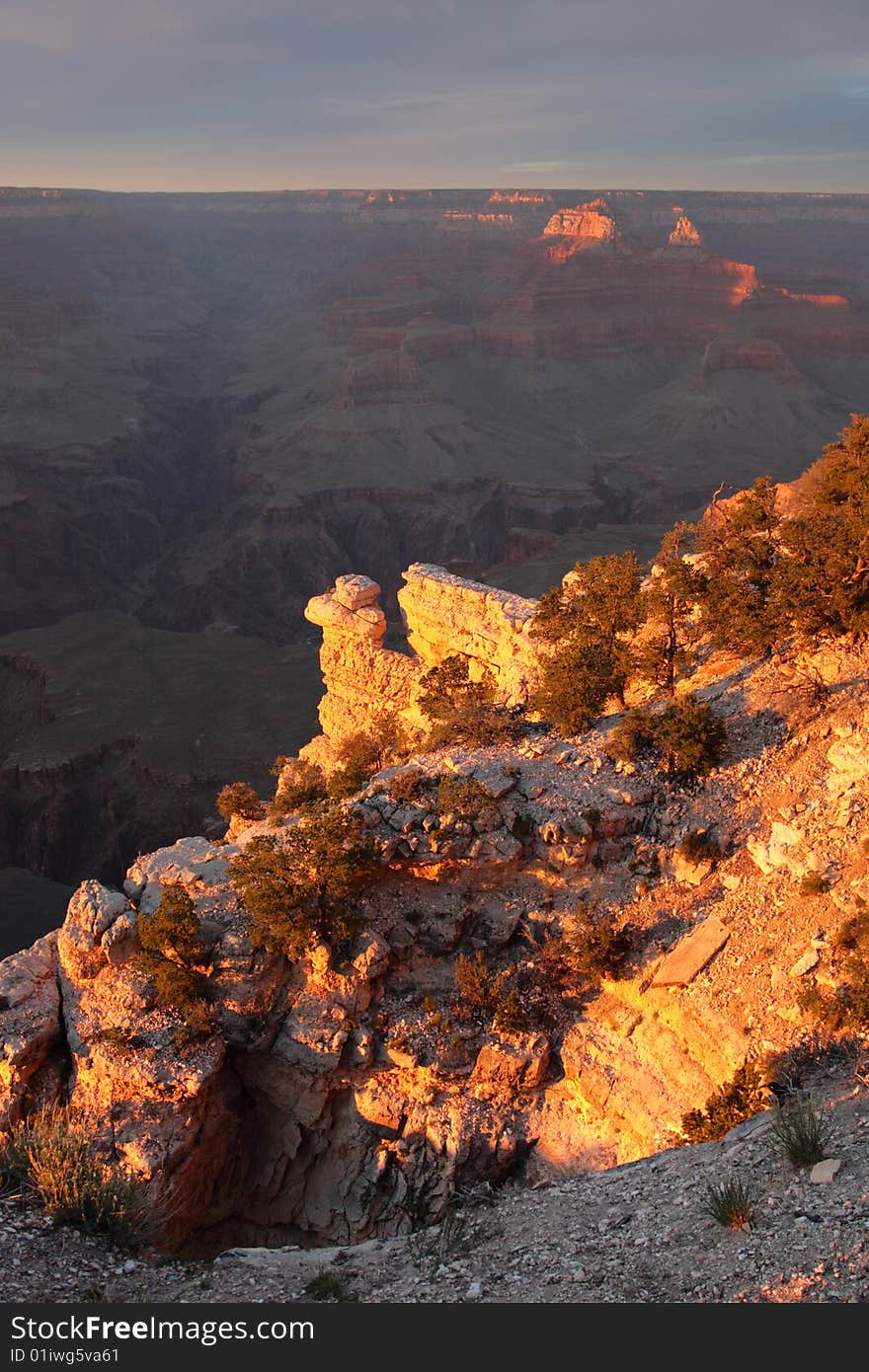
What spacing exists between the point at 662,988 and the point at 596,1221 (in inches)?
194

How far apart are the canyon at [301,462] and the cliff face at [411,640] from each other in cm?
1785

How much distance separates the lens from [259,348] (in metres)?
165

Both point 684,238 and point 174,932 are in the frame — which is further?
point 684,238

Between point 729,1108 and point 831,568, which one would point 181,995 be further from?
point 831,568

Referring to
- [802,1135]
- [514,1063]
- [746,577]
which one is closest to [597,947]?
[514,1063]

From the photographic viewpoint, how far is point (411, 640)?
32688 mm

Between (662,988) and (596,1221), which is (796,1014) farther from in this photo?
(596,1221)

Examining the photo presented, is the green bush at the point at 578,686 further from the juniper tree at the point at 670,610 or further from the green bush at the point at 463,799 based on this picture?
the green bush at the point at 463,799

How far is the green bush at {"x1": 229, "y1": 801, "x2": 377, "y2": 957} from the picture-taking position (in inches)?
649

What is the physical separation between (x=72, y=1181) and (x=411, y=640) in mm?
22164

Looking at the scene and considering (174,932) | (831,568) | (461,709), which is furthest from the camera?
(461,709)

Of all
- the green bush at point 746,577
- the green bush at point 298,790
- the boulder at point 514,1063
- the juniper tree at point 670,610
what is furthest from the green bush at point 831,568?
the green bush at point 298,790

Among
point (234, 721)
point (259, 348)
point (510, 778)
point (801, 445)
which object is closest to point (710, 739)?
point (510, 778)

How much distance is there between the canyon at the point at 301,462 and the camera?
53.0 meters
